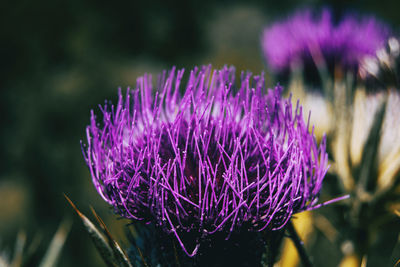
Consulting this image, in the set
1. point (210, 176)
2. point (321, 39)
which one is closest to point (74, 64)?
point (321, 39)

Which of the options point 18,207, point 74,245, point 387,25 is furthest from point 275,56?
point 18,207

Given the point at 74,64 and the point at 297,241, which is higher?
the point at 74,64

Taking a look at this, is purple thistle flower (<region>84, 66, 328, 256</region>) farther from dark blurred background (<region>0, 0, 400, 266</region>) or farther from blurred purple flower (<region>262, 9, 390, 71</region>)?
dark blurred background (<region>0, 0, 400, 266</region>)

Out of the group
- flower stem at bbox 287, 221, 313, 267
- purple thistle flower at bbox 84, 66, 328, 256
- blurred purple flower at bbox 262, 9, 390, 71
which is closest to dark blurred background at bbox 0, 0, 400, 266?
blurred purple flower at bbox 262, 9, 390, 71

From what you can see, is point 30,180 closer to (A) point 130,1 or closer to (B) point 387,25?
(A) point 130,1

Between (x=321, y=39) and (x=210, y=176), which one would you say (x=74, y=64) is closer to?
(x=321, y=39)
